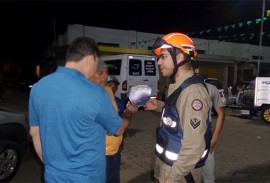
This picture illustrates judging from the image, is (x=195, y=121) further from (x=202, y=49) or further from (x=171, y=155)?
(x=202, y=49)

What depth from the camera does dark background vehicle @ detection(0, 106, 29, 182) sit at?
496cm

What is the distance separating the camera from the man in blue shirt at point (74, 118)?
6.50 feet

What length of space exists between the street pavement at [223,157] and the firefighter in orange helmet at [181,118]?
299 centimetres

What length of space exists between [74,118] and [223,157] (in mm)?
5490

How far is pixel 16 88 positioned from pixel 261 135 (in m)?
26.5

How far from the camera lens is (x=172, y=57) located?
2.49 m

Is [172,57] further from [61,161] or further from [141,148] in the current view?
[141,148]

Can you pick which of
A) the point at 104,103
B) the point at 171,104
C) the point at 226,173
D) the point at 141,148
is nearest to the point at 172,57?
the point at 171,104

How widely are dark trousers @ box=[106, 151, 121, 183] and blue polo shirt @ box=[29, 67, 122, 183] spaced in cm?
129

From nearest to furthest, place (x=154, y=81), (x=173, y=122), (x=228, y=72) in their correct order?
(x=173, y=122) < (x=154, y=81) < (x=228, y=72)

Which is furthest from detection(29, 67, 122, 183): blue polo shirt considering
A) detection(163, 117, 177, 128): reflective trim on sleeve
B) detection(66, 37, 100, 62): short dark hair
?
detection(163, 117, 177, 128): reflective trim on sleeve

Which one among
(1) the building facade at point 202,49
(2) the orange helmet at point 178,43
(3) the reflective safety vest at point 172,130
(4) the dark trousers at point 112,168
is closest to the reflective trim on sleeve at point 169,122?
(3) the reflective safety vest at point 172,130

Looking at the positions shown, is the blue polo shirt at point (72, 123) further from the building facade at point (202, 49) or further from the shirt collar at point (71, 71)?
the building facade at point (202, 49)

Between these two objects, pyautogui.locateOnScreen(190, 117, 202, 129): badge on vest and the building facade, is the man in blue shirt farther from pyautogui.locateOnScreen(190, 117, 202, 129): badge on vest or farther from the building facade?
the building facade
